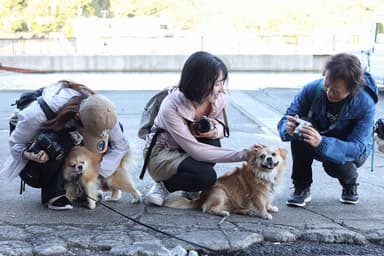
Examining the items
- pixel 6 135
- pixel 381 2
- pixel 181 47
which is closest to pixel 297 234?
pixel 6 135

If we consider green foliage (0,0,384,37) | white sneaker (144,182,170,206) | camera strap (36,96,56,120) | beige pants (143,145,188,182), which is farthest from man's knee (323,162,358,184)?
green foliage (0,0,384,37)

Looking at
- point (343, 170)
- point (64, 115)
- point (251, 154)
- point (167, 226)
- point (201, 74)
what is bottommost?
point (167, 226)

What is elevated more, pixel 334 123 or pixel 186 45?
pixel 334 123

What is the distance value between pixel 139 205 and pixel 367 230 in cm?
164

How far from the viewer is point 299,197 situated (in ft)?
13.3

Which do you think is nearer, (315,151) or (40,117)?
(40,117)

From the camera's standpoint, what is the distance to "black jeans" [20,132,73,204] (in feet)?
11.9

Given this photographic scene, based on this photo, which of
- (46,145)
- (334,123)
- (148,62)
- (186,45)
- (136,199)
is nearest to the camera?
(46,145)

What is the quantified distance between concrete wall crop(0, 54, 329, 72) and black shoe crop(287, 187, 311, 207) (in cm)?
1981

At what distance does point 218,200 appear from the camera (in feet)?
12.3

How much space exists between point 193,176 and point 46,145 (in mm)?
1009

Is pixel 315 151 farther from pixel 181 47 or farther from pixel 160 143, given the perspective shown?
pixel 181 47

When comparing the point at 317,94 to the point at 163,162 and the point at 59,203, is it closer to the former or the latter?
the point at 163,162

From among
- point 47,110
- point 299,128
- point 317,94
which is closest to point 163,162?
point 47,110
